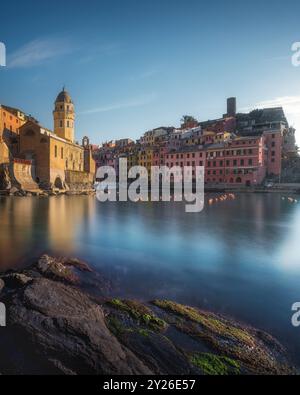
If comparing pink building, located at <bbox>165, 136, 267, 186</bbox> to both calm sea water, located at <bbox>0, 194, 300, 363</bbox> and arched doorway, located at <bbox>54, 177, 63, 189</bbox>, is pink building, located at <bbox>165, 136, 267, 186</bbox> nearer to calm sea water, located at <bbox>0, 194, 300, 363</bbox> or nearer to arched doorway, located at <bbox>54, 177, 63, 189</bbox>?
arched doorway, located at <bbox>54, 177, 63, 189</bbox>

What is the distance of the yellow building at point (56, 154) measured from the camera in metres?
50.6

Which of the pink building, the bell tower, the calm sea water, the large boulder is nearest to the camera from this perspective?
the large boulder

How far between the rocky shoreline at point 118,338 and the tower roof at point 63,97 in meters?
73.0

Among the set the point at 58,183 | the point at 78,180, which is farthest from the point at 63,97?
the point at 58,183

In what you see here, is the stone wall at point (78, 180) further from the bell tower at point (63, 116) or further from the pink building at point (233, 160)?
the pink building at point (233, 160)

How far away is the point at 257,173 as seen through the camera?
57.3 metres

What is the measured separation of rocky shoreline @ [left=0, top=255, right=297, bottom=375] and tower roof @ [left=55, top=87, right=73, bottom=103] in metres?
73.0

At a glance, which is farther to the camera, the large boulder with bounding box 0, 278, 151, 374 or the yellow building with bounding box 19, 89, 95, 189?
the yellow building with bounding box 19, 89, 95, 189

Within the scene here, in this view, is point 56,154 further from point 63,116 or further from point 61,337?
point 61,337

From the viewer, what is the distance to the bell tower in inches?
2709

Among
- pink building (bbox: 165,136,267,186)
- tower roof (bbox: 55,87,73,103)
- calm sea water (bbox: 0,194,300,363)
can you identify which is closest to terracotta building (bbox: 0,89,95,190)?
tower roof (bbox: 55,87,73,103)
